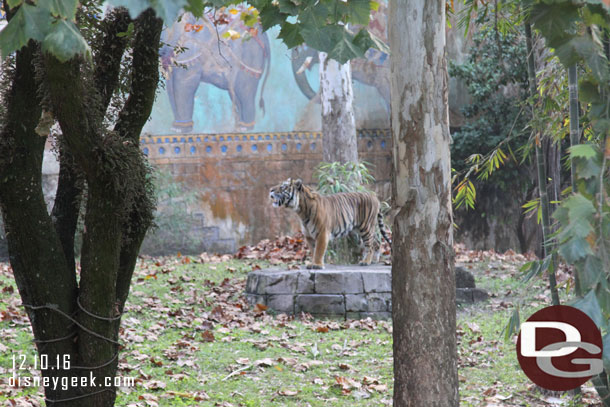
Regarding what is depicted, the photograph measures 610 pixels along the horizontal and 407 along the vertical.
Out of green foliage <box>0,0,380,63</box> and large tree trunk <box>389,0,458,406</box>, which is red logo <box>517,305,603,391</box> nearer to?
large tree trunk <box>389,0,458,406</box>

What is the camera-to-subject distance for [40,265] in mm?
3322

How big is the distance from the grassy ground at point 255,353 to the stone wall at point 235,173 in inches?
156

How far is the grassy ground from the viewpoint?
504 cm

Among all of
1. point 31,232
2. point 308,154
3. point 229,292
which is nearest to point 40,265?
point 31,232

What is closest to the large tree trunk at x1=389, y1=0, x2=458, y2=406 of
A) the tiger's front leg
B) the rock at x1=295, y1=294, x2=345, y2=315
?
the rock at x1=295, y1=294, x2=345, y2=315

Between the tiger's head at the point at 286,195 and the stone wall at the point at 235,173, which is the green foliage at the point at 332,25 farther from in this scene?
the stone wall at the point at 235,173

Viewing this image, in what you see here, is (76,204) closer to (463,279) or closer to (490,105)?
(463,279)

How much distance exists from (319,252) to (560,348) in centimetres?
624

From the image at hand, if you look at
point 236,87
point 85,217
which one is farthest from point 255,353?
point 236,87

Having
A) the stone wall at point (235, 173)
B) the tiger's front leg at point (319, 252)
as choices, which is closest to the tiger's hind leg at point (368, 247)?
the tiger's front leg at point (319, 252)

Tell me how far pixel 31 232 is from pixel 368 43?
1.85 meters

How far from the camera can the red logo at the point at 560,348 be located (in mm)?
2172

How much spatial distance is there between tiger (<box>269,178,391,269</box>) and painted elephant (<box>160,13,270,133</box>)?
4485 mm

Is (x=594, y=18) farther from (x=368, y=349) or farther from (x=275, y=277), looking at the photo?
(x=275, y=277)
